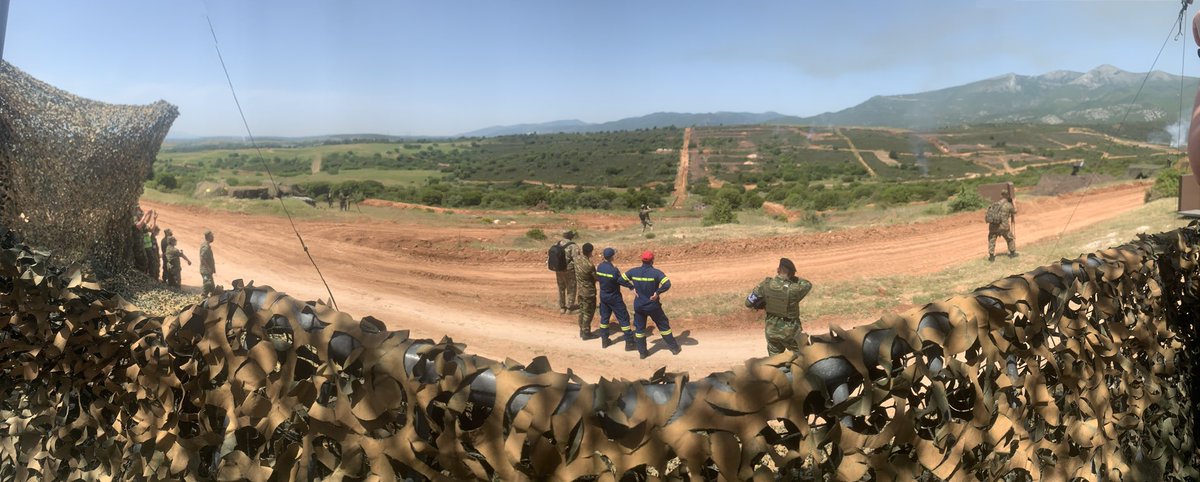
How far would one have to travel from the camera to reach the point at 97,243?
10.9 meters

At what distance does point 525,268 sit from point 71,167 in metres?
9.92

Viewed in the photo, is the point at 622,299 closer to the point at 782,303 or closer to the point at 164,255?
the point at 782,303

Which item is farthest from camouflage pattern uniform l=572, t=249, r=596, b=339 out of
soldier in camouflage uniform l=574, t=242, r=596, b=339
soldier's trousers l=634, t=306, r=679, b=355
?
soldier's trousers l=634, t=306, r=679, b=355

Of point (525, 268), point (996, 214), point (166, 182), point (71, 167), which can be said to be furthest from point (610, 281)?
point (166, 182)

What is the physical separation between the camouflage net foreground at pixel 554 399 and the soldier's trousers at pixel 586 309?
812 centimetres

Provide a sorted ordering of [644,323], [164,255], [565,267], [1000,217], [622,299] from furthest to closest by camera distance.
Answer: [1000,217], [164,255], [565,267], [622,299], [644,323]

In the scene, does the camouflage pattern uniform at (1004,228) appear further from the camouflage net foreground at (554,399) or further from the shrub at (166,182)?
the shrub at (166,182)

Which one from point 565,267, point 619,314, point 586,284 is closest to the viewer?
point 619,314

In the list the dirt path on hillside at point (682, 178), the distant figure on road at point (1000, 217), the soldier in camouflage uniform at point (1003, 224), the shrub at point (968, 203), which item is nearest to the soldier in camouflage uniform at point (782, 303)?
the distant figure on road at point (1000, 217)

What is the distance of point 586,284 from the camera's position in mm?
10211

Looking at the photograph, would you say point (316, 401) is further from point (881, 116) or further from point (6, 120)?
point (881, 116)

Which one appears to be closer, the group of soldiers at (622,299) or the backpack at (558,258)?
the group of soldiers at (622,299)

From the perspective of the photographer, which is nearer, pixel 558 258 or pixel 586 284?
pixel 586 284

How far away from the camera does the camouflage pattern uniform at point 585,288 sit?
10.1m
